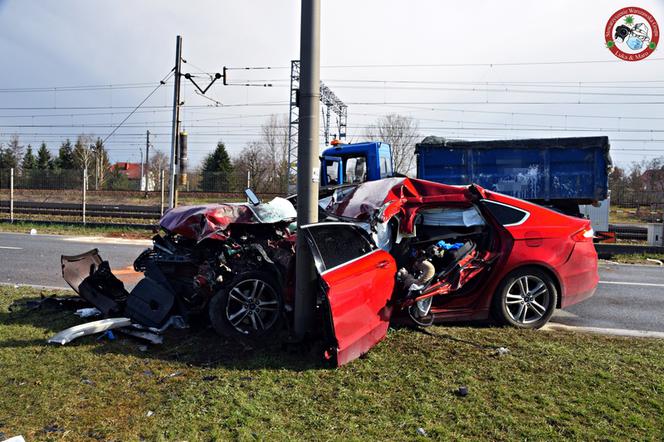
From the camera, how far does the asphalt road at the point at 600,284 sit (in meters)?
6.52

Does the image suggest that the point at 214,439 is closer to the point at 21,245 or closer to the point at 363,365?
the point at 363,365

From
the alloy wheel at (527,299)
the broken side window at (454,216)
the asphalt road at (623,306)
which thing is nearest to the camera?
the alloy wheel at (527,299)

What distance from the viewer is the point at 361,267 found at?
4.41 m

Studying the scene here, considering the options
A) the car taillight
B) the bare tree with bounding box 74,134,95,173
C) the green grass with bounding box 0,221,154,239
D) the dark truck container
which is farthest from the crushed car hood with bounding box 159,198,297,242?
the bare tree with bounding box 74,134,95,173

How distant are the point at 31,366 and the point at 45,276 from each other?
18.3 ft

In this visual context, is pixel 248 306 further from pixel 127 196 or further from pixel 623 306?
pixel 127 196

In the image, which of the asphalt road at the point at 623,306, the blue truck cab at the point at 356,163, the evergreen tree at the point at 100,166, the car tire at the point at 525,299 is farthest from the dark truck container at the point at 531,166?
the evergreen tree at the point at 100,166

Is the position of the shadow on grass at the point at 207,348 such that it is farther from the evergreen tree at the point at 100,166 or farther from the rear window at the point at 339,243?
the evergreen tree at the point at 100,166

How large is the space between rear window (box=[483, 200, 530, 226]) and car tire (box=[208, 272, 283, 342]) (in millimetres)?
2524

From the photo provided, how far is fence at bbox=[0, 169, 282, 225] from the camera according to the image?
74.3 feet

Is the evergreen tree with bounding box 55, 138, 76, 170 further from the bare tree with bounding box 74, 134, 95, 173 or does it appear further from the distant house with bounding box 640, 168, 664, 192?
the distant house with bounding box 640, 168, 664, 192

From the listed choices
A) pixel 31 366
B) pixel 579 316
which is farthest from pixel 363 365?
pixel 579 316

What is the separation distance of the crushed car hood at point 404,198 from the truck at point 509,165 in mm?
4726

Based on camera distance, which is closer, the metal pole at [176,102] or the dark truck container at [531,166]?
the dark truck container at [531,166]
